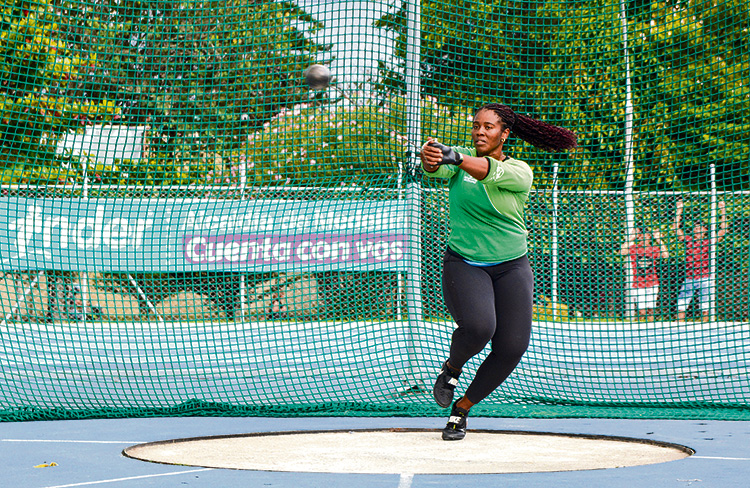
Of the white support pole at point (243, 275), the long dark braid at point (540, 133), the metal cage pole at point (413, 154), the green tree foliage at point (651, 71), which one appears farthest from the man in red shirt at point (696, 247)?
the long dark braid at point (540, 133)

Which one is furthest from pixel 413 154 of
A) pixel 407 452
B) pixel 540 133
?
pixel 407 452

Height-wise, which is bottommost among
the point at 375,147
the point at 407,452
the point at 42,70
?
the point at 407,452

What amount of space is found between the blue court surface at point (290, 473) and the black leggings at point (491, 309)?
57cm

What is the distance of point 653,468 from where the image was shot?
14.0 ft

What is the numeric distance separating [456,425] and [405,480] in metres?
1.21

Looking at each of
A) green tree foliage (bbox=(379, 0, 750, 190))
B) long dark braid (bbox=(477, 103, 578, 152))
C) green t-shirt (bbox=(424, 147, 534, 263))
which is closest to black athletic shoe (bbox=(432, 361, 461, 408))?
green t-shirt (bbox=(424, 147, 534, 263))

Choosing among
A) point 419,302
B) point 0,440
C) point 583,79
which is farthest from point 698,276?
point 0,440

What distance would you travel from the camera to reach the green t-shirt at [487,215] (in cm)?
472

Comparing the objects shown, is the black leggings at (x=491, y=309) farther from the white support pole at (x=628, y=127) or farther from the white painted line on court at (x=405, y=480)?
the white support pole at (x=628, y=127)

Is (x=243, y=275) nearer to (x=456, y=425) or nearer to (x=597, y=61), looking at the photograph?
(x=597, y=61)

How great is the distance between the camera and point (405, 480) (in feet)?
12.9

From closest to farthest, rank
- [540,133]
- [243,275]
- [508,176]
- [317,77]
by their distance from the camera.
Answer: [508,176]
[540,133]
[317,77]
[243,275]

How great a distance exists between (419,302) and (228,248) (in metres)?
3.31

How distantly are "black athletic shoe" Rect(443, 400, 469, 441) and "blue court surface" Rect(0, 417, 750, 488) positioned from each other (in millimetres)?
77
